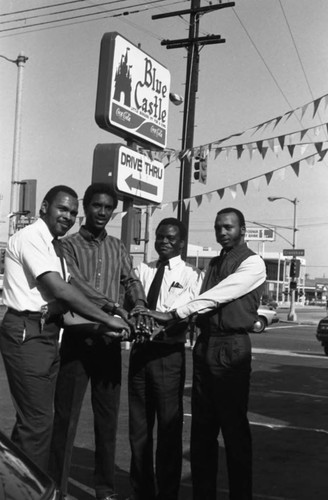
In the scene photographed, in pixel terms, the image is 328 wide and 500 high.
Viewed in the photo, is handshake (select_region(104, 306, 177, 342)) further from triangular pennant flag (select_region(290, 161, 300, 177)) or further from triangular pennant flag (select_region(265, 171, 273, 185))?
triangular pennant flag (select_region(265, 171, 273, 185))

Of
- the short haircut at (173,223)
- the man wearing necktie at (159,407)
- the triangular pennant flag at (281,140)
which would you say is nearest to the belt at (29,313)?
the man wearing necktie at (159,407)

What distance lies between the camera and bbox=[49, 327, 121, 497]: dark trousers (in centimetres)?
385

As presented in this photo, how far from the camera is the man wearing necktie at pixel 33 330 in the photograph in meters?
3.43

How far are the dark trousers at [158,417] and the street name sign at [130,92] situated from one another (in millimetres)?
6542

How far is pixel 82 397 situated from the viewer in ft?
13.0

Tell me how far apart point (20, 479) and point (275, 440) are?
5.09 meters

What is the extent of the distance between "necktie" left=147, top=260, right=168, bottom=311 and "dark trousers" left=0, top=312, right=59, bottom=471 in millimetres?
931

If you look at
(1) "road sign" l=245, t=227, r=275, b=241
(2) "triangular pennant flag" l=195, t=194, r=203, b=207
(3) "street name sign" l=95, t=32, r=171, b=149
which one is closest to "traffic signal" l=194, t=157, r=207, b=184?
(3) "street name sign" l=95, t=32, r=171, b=149

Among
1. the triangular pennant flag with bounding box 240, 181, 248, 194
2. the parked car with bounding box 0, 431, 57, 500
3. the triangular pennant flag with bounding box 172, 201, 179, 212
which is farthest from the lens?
the triangular pennant flag with bounding box 172, 201, 179, 212

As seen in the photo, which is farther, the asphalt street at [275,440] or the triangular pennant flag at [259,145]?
the triangular pennant flag at [259,145]

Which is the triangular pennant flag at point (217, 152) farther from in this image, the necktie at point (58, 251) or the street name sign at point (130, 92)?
the necktie at point (58, 251)

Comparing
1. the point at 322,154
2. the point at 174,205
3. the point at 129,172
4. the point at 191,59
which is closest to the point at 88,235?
the point at 322,154

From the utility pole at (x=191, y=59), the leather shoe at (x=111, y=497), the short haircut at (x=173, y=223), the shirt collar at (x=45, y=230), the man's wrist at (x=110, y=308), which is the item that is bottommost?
the leather shoe at (x=111, y=497)

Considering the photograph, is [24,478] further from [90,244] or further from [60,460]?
[90,244]
